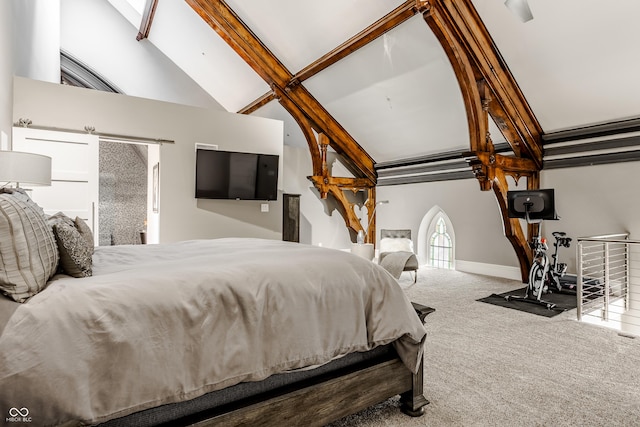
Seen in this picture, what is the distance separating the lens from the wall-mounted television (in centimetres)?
506

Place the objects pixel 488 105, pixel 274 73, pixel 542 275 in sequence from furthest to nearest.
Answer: pixel 274 73 → pixel 488 105 → pixel 542 275

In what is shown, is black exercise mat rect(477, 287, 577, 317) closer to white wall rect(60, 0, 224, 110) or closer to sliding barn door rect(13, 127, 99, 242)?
sliding barn door rect(13, 127, 99, 242)

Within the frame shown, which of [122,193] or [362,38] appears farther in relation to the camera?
[122,193]

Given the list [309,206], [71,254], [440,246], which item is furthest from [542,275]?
[71,254]

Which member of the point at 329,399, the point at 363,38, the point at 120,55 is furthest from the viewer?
the point at 120,55

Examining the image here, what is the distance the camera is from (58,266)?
4.78ft

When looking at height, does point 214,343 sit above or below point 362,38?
below

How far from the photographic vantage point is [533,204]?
4410mm

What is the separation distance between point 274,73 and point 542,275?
4760mm

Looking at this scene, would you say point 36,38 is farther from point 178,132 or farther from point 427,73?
point 427,73

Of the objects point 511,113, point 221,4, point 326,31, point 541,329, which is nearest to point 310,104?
point 326,31

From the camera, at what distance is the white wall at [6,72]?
118 inches

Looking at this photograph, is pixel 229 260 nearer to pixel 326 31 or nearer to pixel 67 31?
pixel 326 31

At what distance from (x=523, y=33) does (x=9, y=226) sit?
471 cm
